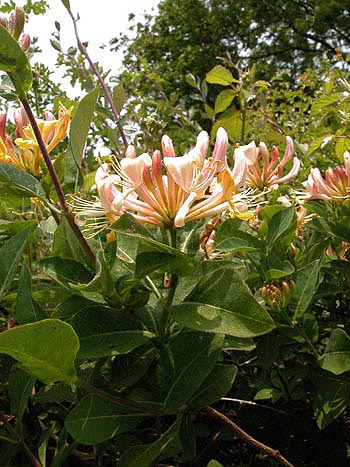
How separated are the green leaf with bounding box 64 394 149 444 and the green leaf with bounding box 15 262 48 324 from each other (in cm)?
10

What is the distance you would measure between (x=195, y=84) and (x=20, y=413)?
4.21 feet

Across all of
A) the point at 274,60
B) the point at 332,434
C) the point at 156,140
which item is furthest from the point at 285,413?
the point at 274,60

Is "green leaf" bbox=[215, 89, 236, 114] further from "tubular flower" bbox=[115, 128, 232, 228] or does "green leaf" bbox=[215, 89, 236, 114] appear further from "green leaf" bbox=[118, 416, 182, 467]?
"green leaf" bbox=[118, 416, 182, 467]

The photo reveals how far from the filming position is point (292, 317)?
0.77m

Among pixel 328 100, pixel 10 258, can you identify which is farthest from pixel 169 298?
pixel 328 100

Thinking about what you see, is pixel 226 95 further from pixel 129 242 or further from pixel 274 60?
pixel 274 60

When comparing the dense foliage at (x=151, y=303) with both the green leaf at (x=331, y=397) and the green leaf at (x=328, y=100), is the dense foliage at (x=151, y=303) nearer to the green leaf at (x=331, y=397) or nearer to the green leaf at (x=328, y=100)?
the green leaf at (x=331, y=397)

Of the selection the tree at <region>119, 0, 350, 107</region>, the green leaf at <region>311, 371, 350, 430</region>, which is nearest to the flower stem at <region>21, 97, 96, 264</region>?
the green leaf at <region>311, 371, 350, 430</region>

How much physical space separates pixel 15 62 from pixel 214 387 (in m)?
0.41

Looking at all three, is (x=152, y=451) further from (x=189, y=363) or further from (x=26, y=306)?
(x=26, y=306)

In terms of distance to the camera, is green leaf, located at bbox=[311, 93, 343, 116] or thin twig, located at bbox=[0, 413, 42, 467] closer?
thin twig, located at bbox=[0, 413, 42, 467]

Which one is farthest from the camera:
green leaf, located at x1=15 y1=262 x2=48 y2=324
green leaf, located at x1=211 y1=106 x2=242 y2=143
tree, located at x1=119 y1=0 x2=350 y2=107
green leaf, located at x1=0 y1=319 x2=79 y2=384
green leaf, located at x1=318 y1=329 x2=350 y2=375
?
tree, located at x1=119 y1=0 x2=350 y2=107

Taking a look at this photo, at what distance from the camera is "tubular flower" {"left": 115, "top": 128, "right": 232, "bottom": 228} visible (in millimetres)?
599

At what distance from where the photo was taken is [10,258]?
581mm
